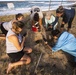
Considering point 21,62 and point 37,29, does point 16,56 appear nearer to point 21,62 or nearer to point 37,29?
point 21,62

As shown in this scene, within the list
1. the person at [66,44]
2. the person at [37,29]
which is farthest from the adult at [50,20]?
the person at [66,44]

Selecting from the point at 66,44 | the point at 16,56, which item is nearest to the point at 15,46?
the point at 16,56

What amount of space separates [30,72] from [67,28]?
1880mm

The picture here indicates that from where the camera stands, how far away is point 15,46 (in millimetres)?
2762

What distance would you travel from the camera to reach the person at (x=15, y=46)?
262 cm

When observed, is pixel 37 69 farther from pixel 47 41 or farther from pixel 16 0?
pixel 16 0

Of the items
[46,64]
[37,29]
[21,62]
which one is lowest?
[46,64]

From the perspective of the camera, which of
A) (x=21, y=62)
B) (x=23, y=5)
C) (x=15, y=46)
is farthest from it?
(x=23, y=5)

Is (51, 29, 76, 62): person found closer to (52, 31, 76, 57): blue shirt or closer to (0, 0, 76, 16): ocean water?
(52, 31, 76, 57): blue shirt

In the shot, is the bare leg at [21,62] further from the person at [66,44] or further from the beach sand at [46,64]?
the person at [66,44]

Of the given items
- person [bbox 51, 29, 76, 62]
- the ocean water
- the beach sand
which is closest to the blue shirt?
person [bbox 51, 29, 76, 62]

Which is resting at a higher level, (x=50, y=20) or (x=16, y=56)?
(x=50, y=20)

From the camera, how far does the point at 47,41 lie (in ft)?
12.7

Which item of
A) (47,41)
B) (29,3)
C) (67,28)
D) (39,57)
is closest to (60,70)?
(39,57)
